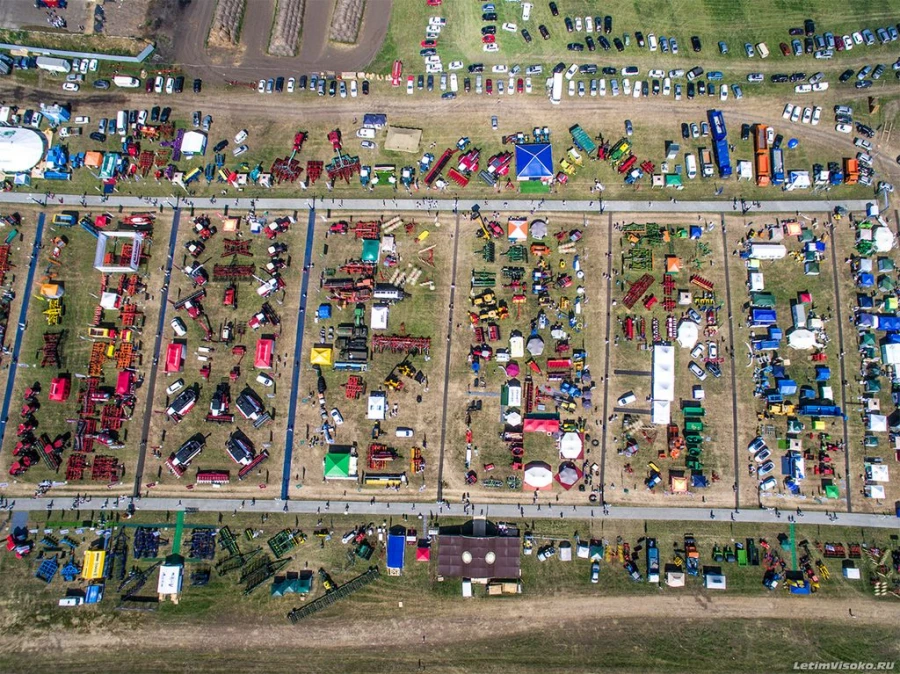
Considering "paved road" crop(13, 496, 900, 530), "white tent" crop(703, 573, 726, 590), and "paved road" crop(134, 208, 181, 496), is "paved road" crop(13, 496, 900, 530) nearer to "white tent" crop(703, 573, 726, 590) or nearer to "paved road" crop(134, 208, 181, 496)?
"paved road" crop(134, 208, 181, 496)

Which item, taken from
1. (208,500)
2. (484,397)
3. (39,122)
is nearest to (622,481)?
(484,397)

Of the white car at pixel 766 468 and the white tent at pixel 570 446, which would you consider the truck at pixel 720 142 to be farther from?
the white tent at pixel 570 446

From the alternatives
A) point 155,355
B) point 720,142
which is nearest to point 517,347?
point 720,142

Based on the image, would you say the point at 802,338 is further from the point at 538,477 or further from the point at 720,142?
the point at 538,477

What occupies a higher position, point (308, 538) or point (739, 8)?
point (739, 8)

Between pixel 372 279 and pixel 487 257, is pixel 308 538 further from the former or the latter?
pixel 487 257
